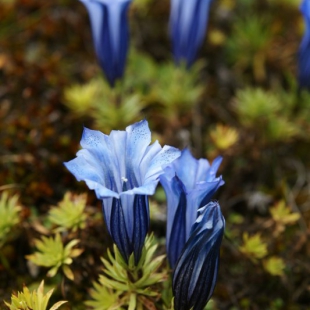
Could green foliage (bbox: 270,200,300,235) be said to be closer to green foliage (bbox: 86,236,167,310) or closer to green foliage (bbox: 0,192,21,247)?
green foliage (bbox: 86,236,167,310)

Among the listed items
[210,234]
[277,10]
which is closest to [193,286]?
[210,234]

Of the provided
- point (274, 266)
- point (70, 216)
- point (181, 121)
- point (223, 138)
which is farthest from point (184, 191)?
point (181, 121)

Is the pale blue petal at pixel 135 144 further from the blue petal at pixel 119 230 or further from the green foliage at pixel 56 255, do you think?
the green foliage at pixel 56 255

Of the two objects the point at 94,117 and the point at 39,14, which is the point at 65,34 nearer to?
the point at 39,14

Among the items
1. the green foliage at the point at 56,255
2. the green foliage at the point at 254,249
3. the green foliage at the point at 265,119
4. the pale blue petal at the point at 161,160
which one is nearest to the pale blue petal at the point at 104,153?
the pale blue petal at the point at 161,160

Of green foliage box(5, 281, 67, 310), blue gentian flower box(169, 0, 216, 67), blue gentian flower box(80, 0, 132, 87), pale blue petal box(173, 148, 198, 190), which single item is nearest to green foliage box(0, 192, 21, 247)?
green foliage box(5, 281, 67, 310)

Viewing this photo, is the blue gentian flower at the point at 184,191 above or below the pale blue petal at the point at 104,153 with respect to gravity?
below
